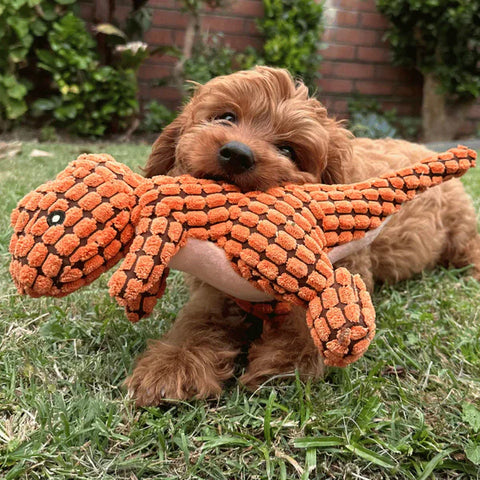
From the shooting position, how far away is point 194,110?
5.65ft

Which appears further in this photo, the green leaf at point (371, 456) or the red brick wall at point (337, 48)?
the red brick wall at point (337, 48)

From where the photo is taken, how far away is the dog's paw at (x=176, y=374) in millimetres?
1307

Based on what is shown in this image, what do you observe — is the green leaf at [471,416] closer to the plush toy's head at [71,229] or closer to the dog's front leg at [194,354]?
the dog's front leg at [194,354]

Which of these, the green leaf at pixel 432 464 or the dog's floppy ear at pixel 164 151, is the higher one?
the dog's floppy ear at pixel 164 151

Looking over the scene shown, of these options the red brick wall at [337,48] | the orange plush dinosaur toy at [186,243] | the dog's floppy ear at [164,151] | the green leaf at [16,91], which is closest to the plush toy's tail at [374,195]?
the orange plush dinosaur toy at [186,243]

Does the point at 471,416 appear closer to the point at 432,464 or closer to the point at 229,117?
the point at 432,464

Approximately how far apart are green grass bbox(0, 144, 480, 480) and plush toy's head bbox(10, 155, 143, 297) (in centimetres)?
33

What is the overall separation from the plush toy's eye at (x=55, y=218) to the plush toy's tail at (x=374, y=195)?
2.22 feet

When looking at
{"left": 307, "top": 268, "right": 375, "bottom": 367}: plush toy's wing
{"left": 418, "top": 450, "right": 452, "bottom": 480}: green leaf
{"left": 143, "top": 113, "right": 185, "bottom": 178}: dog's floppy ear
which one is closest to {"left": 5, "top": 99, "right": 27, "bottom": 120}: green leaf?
{"left": 143, "top": 113, "right": 185, "bottom": 178}: dog's floppy ear

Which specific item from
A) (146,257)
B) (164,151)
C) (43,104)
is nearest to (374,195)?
(146,257)

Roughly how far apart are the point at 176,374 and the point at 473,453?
2.48 feet

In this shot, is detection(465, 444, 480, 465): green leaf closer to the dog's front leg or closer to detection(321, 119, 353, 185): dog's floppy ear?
the dog's front leg

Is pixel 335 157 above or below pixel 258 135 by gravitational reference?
below

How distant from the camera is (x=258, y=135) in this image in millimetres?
1553
